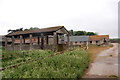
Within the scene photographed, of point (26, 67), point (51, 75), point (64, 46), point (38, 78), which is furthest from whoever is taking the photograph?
point (64, 46)

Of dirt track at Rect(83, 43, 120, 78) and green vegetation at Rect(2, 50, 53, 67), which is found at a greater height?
green vegetation at Rect(2, 50, 53, 67)

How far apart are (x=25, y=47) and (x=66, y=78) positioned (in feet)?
54.2

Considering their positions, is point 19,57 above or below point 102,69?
above

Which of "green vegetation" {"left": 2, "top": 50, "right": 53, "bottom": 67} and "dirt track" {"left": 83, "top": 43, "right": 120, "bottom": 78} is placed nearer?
"dirt track" {"left": 83, "top": 43, "right": 120, "bottom": 78}

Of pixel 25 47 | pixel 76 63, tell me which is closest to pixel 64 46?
pixel 25 47

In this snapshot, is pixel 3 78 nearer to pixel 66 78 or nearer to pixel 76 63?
pixel 66 78

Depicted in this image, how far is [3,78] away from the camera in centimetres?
540

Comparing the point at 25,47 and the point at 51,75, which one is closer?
the point at 51,75

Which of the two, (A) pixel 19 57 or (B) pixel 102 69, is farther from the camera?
(A) pixel 19 57

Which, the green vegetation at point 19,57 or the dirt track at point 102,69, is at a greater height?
the green vegetation at point 19,57

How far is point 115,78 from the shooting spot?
5.86 m

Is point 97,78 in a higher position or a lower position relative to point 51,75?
lower

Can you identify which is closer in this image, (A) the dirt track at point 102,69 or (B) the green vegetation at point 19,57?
(A) the dirt track at point 102,69

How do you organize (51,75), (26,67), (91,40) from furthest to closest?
(91,40) → (26,67) → (51,75)
